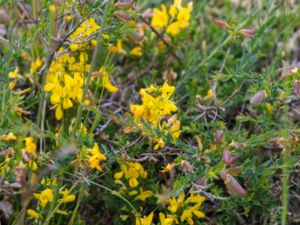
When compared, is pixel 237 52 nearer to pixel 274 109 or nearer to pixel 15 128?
pixel 274 109

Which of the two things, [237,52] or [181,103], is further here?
[237,52]


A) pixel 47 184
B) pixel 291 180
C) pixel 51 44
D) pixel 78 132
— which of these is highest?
pixel 51 44

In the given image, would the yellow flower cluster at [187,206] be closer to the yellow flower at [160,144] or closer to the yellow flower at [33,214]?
the yellow flower at [160,144]

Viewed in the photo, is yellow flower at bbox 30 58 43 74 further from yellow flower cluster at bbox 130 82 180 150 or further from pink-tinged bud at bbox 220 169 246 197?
pink-tinged bud at bbox 220 169 246 197

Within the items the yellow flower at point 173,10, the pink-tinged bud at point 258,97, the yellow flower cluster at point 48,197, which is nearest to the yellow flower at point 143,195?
the yellow flower cluster at point 48,197

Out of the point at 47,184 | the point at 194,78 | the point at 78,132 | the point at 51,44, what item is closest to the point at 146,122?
the point at 78,132

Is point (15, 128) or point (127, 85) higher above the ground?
point (15, 128)
